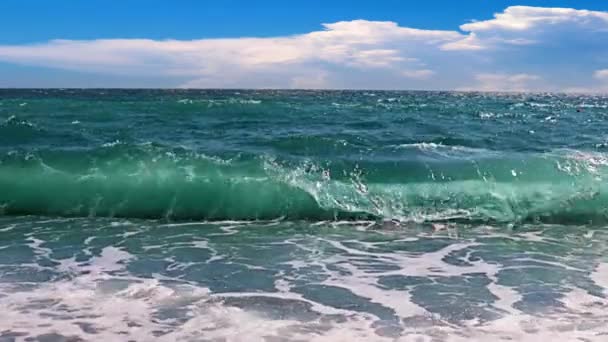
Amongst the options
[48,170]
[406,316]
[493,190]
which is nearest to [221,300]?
[406,316]

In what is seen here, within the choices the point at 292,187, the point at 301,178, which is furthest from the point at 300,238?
the point at 301,178

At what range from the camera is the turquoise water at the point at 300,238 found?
5.83m

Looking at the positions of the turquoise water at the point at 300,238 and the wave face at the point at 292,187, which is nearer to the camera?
the turquoise water at the point at 300,238

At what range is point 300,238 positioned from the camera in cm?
967

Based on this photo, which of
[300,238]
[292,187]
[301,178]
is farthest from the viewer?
[301,178]

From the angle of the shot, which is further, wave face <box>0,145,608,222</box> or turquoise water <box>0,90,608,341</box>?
wave face <box>0,145,608,222</box>

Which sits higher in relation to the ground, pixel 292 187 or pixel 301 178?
pixel 301 178

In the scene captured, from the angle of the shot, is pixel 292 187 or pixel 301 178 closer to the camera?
pixel 292 187

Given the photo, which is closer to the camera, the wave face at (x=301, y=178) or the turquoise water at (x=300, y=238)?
the turquoise water at (x=300, y=238)

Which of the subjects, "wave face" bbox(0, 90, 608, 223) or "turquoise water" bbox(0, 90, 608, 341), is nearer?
"turquoise water" bbox(0, 90, 608, 341)

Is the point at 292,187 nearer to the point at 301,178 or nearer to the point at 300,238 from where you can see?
the point at 301,178

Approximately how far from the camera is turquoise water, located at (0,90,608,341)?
5.83 metres

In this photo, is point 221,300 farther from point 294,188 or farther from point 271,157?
point 271,157

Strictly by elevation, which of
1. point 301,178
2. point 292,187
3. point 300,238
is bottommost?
point 300,238
